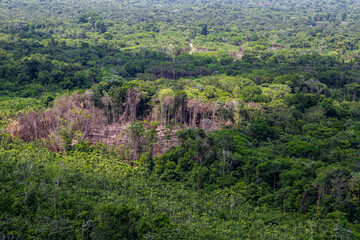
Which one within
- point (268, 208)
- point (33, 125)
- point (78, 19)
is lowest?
point (268, 208)

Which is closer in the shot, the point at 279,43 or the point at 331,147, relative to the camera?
the point at 331,147

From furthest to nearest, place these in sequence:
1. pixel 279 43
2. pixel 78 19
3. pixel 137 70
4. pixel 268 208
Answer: pixel 78 19 → pixel 279 43 → pixel 137 70 → pixel 268 208

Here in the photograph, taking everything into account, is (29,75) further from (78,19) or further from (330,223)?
(78,19)

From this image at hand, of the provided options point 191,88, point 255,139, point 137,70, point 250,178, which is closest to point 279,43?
point 137,70

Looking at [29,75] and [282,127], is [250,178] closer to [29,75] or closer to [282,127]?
[282,127]

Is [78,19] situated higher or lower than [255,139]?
higher

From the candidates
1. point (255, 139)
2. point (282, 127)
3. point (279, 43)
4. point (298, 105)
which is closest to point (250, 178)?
point (255, 139)

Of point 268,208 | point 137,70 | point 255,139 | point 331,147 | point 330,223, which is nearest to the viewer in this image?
point 330,223
